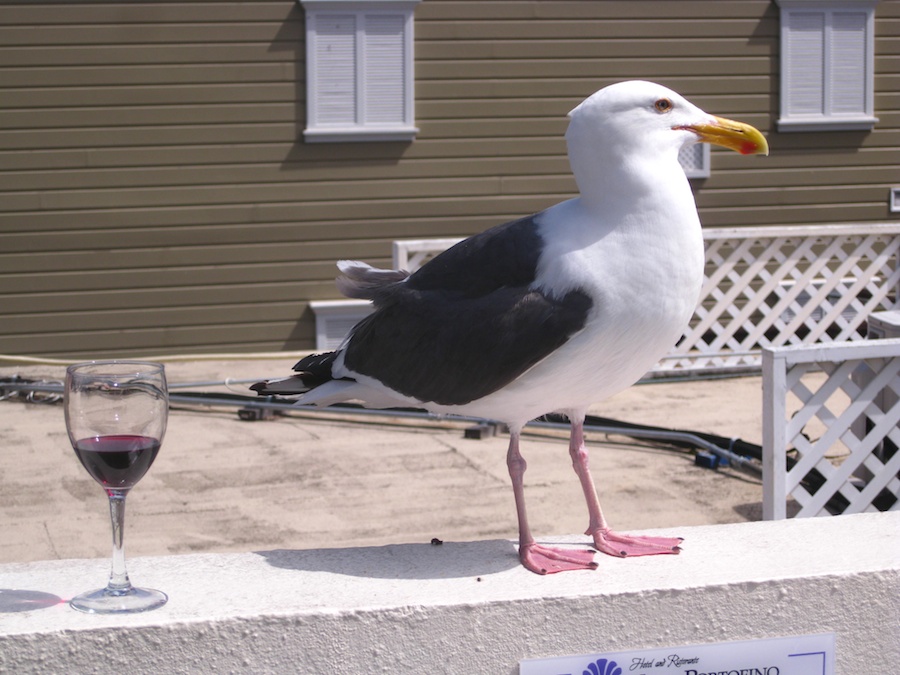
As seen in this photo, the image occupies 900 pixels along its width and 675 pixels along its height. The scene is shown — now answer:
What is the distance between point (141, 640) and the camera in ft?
6.91

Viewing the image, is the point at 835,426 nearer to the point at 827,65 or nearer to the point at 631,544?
the point at 631,544

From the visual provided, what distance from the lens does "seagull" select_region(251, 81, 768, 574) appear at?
2510 millimetres

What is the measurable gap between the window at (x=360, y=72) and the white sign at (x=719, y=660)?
8339 mm

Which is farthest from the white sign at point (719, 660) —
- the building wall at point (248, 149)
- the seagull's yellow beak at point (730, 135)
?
the building wall at point (248, 149)

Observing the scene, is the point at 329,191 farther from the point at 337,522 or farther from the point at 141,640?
the point at 141,640

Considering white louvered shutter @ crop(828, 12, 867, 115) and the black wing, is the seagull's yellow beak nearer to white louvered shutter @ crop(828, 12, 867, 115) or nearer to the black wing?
the black wing

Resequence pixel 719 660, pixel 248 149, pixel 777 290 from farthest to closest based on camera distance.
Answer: pixel 248 149
pixel 777 290
pixel 719 660

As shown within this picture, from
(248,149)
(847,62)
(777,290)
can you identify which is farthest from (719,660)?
(847,62)

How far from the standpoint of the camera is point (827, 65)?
11062 millimetres

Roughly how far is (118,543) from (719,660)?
120 cm

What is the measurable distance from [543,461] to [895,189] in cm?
654

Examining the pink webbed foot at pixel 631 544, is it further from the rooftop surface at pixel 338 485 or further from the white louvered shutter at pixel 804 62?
the white louvered shutter at pixel 804 62

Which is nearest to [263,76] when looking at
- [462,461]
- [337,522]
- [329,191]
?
[329,191]

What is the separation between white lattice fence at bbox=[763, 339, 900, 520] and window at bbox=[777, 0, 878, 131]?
241 inches
